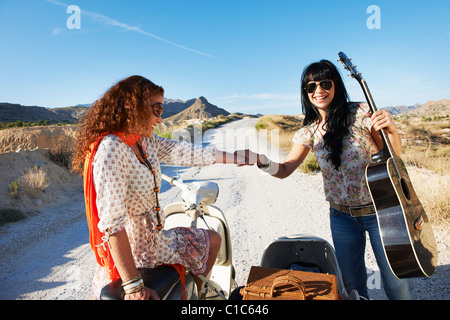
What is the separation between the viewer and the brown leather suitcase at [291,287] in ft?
5.02

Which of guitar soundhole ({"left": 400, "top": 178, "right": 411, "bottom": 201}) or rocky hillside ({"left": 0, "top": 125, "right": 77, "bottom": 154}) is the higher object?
rocky hillside ({"left": 0, "top": 125, "right": 77, "bottom": 154})

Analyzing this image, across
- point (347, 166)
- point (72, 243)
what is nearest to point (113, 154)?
point (347, 166)

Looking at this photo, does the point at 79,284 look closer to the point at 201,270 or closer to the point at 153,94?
the point at 201,270

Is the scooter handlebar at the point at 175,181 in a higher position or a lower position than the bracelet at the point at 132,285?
higher

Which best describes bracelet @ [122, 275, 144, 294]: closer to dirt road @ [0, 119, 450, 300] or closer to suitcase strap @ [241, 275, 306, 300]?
suitcase strap @ [241, 275, 306, 300]

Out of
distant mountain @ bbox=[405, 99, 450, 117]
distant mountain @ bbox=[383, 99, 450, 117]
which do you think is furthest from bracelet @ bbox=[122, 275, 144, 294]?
distant mountain @ bbox=[405, 99, 450, 117]

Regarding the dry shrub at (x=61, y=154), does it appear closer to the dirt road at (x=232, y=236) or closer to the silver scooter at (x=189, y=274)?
the dirt road at (x=232, y=236)

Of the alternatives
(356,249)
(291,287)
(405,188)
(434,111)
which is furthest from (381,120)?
(434,111)

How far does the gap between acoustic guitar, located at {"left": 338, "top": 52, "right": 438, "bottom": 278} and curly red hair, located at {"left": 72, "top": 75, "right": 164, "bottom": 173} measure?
149cm

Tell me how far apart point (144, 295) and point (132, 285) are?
77 mm

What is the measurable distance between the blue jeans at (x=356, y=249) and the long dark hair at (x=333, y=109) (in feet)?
1.40

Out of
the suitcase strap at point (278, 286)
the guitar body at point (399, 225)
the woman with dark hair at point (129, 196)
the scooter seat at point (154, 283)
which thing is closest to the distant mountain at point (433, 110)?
the guitar body at point (399, 225)

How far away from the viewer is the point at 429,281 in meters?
3.01

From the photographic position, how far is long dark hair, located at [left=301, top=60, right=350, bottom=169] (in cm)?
198
